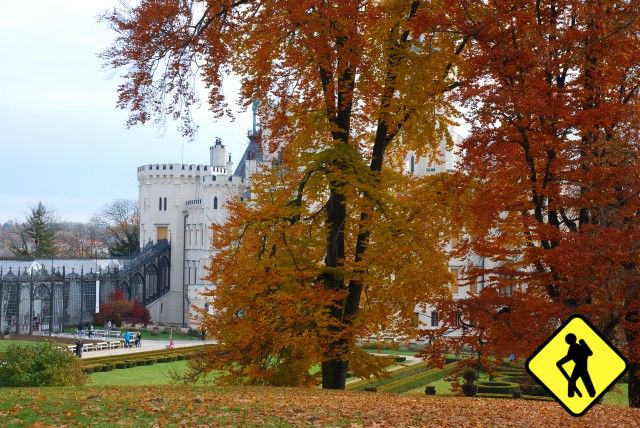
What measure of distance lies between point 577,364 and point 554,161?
33.7ft

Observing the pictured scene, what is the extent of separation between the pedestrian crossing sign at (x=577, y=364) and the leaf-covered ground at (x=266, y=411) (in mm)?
4171

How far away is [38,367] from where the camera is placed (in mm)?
23578


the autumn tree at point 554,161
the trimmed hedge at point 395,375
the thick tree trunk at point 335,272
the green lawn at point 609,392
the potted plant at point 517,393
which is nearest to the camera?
the autumn tree at point 554,161

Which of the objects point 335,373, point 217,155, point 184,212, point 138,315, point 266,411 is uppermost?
point 217,155

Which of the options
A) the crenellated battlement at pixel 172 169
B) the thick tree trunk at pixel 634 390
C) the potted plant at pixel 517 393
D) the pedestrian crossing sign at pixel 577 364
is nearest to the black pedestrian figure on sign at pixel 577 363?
the pedestrian crossing sign at pixel 577 364

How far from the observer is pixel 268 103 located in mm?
16266

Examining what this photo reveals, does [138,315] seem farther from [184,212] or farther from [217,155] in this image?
[217,155]

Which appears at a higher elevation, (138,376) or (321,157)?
(321,157)

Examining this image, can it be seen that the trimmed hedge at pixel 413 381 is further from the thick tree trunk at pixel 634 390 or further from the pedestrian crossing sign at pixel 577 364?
the pedestrian crossing sign at pixel 577 364

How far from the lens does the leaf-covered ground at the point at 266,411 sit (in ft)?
28.4

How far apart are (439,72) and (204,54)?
4126 millimetres

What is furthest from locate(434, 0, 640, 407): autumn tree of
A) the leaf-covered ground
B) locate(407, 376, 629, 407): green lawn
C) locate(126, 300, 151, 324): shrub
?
locate(126, 300, 151, 324): shrub

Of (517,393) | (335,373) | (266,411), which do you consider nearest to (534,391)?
(517,393)

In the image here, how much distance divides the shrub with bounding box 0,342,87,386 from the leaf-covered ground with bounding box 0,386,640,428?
454 inches
